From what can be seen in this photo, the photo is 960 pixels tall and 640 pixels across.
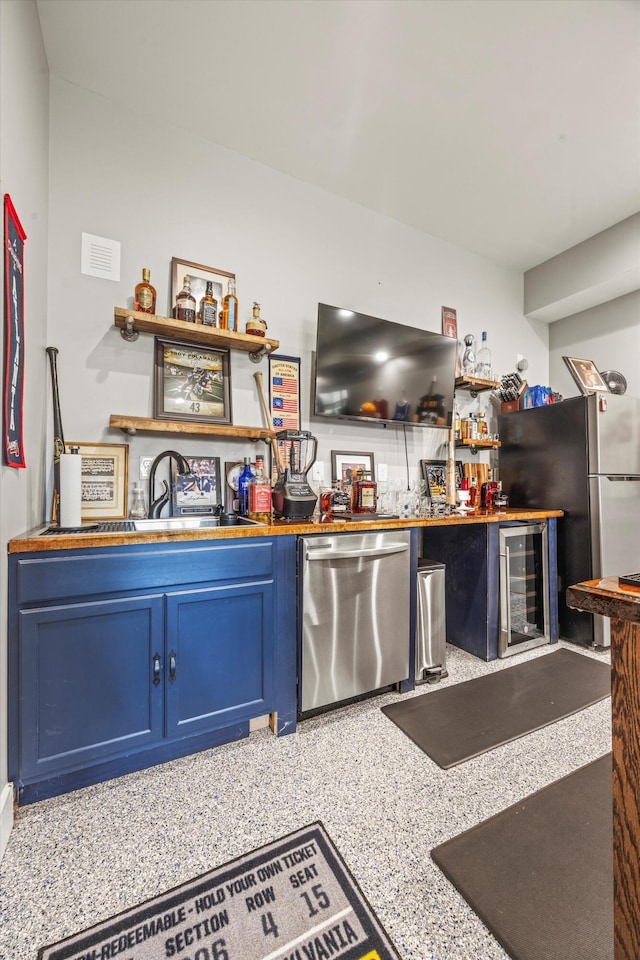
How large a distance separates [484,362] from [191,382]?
2.44 metres

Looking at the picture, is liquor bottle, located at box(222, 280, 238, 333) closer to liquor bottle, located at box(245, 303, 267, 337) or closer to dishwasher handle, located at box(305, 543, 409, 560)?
liquor bottle, located at box(245, 303, 267, 337)

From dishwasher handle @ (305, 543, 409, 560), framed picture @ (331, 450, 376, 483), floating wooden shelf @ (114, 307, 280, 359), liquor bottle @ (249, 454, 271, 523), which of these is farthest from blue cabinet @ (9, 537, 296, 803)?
floating wooden shelf @ (114, 307, 280, 359)

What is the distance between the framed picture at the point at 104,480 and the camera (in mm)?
2051

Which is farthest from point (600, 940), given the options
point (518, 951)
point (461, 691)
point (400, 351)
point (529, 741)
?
point (400, 351)

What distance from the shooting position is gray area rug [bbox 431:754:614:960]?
1.02 meters

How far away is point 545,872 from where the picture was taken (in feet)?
3.93

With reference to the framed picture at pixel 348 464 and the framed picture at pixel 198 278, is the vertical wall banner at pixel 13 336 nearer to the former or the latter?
the framed picture at pixel 198 278

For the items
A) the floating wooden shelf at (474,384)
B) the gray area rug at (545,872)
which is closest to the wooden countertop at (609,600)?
the gray area rug at (545,872)

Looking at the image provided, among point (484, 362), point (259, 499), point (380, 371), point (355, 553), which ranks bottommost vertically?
point (355, 553)

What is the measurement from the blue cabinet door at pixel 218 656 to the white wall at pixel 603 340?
12.0 feet

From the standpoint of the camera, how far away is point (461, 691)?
7.39 feet

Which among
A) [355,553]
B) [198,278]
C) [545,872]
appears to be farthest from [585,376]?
[545,872]

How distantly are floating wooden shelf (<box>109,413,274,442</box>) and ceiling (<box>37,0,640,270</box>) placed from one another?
175 centimetres

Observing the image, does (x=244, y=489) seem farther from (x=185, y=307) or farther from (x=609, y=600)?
(x=609, y=600)
